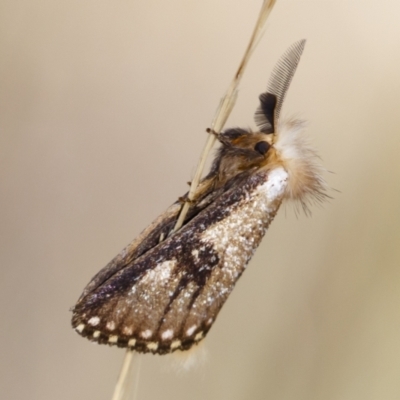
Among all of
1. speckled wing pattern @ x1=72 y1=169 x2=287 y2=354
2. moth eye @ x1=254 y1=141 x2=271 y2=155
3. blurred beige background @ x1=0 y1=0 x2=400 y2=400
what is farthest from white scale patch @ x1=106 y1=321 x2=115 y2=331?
blurred beige background @ x1=0 y1=0 x2=400 y2=400

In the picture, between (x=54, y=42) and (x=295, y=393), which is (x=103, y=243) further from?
(x=295, y=393)

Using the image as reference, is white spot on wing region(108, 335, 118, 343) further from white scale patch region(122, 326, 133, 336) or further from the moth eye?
the moth eye

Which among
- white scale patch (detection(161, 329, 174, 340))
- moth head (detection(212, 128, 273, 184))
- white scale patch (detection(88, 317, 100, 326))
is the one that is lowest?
white scale patch (detection(88, 317, 100, 326))

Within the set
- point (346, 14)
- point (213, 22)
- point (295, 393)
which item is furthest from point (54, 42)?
point (295, 393)

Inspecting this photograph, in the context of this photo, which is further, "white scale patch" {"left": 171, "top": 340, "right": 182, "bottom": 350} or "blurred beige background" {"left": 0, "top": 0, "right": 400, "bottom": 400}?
"blurred beige background" {"left": 0, "top": 0, "right": 400, "bottom": 400}

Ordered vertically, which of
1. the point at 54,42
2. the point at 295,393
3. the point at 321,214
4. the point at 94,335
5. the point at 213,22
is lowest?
the point at 295,393

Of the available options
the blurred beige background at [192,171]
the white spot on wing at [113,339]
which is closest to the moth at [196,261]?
the white spot on wing at [113,339]

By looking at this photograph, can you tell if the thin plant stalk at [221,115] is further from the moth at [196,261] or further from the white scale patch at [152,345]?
the white scale patch at [152,345]
